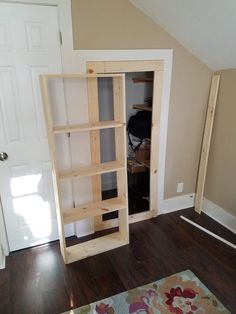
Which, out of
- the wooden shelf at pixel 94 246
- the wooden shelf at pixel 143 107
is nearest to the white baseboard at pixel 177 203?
the wooden shelf at pixel 94 246

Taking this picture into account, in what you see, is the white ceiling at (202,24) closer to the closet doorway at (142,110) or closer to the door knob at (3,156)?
the closet doorway at (142,110)

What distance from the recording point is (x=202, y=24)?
1791 millimetres

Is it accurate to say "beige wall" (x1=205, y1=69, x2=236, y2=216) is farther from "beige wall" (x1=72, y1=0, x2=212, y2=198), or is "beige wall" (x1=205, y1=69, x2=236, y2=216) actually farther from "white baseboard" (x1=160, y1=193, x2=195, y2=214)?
"white baseboard" (x1=160, y1=193, x2=195, y2=214)

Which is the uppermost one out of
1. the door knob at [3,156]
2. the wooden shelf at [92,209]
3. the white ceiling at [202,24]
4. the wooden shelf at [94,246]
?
the white ceiling at [202,24]

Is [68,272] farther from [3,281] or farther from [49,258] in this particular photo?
[3,281]

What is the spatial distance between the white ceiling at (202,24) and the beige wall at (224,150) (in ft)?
0.76

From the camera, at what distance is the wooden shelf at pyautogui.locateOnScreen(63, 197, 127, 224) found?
2.06 metres

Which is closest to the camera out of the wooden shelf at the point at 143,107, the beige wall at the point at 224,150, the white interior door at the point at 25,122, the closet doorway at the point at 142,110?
the white interior door at the point at 25,122

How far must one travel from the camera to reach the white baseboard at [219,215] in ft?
8.03

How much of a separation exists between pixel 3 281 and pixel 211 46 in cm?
264

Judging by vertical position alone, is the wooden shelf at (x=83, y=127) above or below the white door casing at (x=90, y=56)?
below

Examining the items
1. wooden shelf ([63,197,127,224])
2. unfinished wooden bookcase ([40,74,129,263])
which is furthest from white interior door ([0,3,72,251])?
wooden shelf ([63,197,127,224])

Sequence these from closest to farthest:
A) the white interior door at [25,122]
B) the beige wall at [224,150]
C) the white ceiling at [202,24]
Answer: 1. the white ceiling at [202,24]
2. the white interior door at [25,122]
3. the beige wall at [224,150]

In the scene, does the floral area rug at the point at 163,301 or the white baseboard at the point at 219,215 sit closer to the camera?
the floral area rug at the point at 163,301
